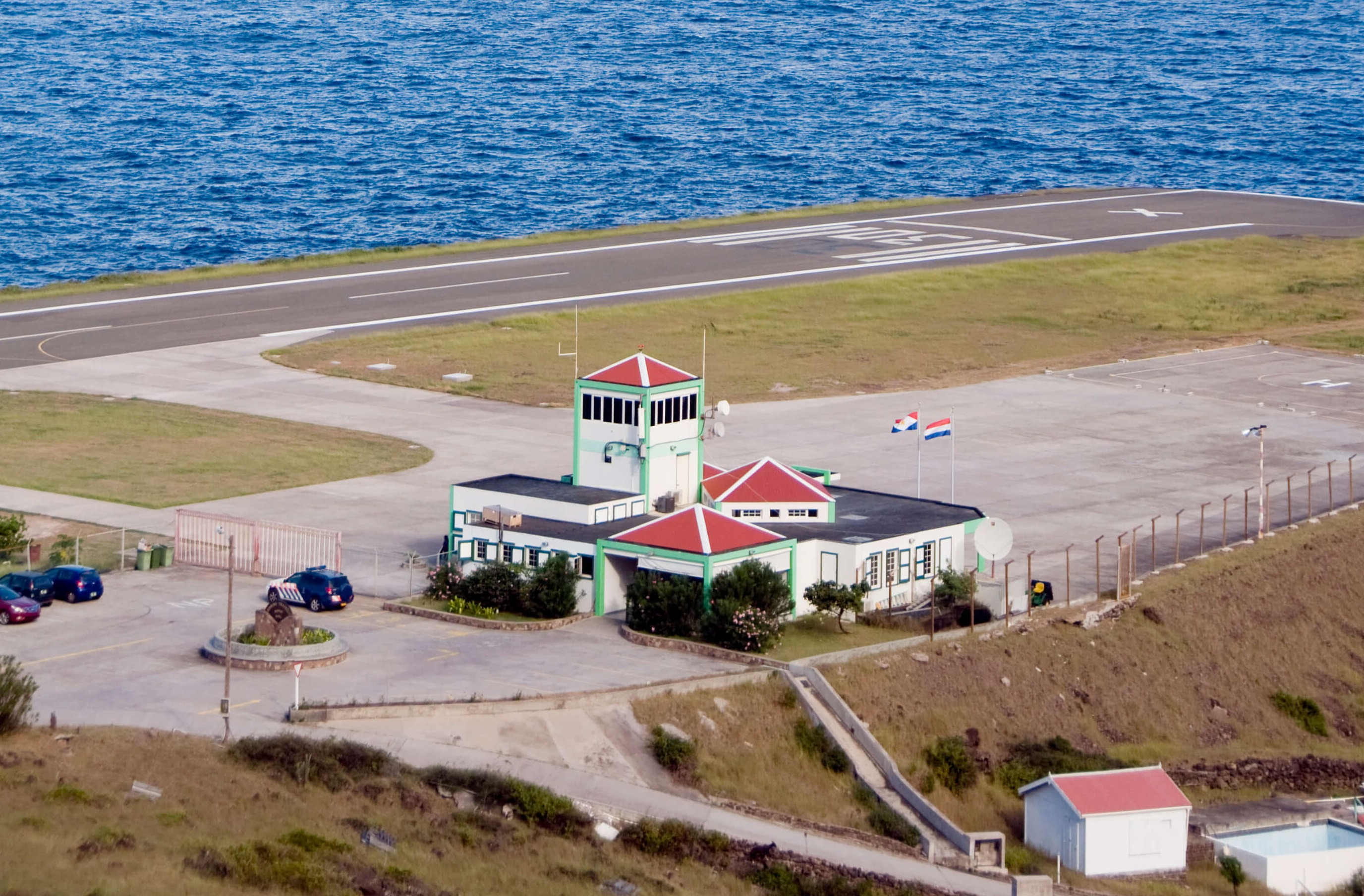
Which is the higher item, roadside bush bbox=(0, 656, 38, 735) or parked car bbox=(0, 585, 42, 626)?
roadside bush bbox=(0, 656, 38, 735)

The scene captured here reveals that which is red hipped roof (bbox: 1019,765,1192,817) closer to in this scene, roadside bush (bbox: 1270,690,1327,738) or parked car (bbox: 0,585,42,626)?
roadside bush (bbox: 1270,690,1327,738)

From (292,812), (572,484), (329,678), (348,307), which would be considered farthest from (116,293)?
(292,812)

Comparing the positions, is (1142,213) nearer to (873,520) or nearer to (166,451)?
(166,451)

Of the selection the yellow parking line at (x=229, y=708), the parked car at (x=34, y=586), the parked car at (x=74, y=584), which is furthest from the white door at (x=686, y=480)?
the parked car at (x=34, y=586)

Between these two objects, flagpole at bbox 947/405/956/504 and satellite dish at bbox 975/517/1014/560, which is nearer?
satellite dish at bbox 975/517/1014/560

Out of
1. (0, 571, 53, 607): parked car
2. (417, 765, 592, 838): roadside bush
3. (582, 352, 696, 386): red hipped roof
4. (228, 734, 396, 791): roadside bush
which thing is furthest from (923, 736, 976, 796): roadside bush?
(0, 571, 53, 607): parked car

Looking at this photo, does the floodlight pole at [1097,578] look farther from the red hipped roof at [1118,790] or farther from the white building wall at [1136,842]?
the white building wall at [1136,842]

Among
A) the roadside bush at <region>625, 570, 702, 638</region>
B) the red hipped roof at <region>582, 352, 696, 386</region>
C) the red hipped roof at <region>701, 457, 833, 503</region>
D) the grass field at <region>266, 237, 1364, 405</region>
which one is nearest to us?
the roadside bush at <region>625, 570, 702, 638</region>
